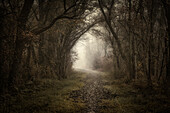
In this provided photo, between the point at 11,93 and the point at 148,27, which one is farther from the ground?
the point at 148,27

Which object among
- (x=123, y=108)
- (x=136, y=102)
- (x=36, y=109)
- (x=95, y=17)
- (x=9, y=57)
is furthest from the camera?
(x=95, y=17)

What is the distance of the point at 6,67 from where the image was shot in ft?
20.9

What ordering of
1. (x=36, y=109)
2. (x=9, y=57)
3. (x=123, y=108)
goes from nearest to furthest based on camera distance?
(x=36, y=109) < (x=123, y=108) < (x=9, y=57)

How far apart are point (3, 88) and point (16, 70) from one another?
108 centimetres

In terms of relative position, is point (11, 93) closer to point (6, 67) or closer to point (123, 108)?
point (6, 67)

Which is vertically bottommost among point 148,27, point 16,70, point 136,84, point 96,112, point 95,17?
point 96,112

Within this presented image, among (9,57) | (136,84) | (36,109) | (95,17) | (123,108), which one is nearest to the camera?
(36,109)

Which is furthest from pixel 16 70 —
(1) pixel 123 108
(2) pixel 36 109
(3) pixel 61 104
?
A: (1) pixel 123 108

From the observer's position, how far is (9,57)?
6305mm

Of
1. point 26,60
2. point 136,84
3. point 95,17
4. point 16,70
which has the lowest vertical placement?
point 136,84

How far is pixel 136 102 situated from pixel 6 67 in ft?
23.2

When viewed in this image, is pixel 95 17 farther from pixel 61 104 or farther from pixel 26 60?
pixel 61 104

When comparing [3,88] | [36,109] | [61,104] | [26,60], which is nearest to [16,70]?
[3,88]

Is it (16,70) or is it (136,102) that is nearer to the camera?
(136,102)
